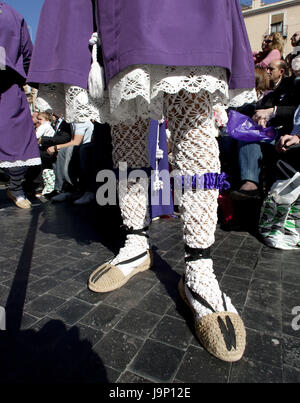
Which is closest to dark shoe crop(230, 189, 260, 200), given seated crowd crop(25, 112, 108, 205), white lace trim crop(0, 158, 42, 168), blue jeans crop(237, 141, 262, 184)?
blue jeans crop(237, 141, 262, 184)

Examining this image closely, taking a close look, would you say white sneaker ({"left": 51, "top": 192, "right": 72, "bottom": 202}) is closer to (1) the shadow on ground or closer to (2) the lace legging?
(1) the shadow on ground

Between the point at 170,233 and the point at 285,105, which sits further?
the point at 285,105

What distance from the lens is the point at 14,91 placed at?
2.52 meters

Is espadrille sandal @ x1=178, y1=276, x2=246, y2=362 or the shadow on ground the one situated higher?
espadrille sandal @ x1=178, y1=276, x2=246, y2=362

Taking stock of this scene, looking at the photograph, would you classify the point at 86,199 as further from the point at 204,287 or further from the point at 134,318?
the point at 204,287

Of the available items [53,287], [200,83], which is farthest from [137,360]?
[200,83]

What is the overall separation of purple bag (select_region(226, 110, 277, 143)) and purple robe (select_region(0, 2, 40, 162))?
1.97 metres

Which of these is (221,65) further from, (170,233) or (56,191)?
(56,191)

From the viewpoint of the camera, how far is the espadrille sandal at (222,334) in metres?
0.90

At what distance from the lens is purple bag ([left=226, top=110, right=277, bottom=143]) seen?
2324 millimetres

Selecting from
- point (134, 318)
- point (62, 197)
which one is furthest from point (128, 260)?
point (62, 197)

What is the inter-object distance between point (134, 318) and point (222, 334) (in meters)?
0.38

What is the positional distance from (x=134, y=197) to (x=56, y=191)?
10.1 feet
